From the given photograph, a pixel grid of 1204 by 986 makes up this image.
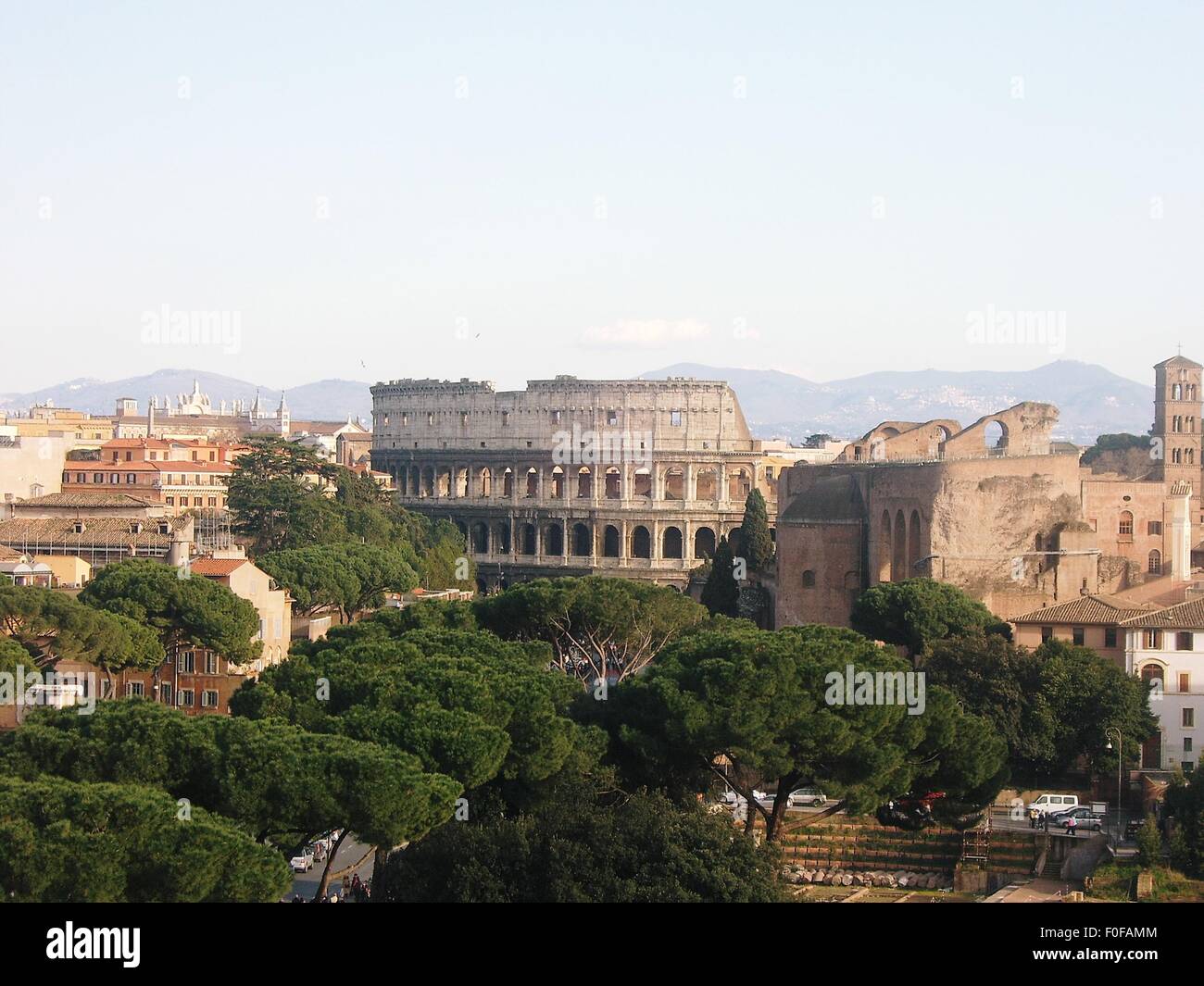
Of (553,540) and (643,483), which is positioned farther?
(643,483)

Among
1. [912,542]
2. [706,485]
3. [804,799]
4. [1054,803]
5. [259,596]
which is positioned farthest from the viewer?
[706,485]

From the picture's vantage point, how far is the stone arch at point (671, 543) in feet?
306

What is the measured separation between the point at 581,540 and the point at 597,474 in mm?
3301

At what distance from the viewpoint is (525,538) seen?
96.7 m

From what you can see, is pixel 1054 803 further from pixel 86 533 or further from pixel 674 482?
pixel 674 482

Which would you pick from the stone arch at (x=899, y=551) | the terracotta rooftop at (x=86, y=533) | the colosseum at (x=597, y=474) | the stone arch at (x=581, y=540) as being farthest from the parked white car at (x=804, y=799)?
the stone arch at (x=581, y=540)

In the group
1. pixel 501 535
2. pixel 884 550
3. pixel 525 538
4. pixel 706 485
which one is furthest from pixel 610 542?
pixel 884 550

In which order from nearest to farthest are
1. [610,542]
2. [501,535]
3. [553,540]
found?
[610,542], [553,540], [501,535]

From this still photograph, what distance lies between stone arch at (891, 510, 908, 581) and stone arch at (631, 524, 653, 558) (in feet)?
122

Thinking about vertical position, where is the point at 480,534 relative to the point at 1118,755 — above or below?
above

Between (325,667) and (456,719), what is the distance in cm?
549

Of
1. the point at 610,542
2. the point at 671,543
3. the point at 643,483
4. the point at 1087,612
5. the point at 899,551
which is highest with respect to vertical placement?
the point at 643,483

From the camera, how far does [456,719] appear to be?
3061cm
